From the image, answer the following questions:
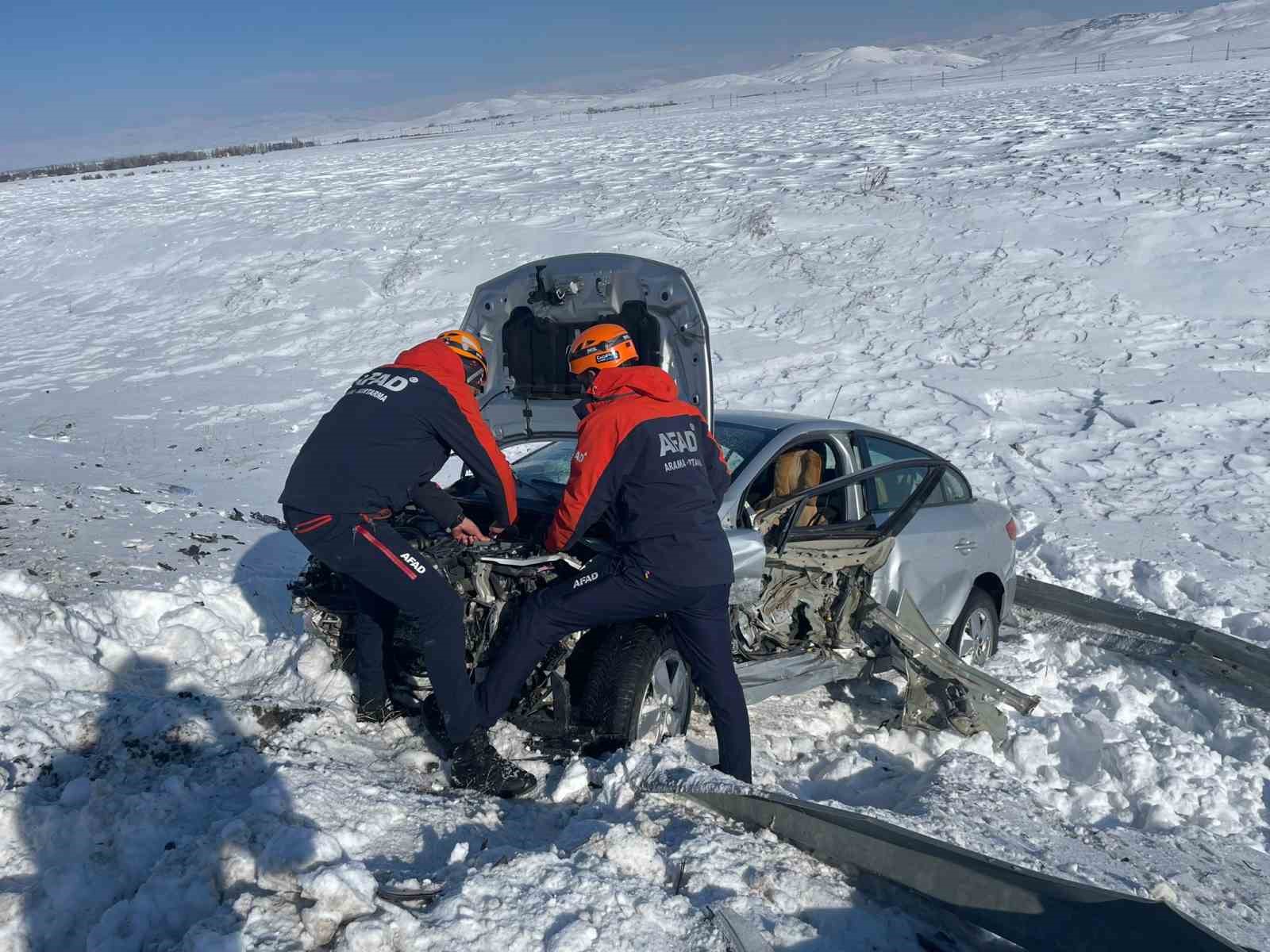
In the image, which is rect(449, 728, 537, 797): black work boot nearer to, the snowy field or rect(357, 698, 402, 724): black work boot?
the snowy field

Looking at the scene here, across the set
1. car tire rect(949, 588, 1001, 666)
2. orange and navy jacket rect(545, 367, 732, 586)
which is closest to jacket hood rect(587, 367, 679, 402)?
orange and navy jacket rect(545, 367, 732, 586)

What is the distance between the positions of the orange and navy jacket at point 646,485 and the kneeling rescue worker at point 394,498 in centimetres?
46

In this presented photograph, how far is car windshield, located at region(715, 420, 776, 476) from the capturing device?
511 centimetres

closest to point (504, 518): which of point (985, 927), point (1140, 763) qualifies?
point (985, 927)

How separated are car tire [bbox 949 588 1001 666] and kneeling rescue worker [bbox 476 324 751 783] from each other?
7.31 ft

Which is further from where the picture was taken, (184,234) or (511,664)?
(184,234)

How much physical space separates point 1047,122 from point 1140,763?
20.3m

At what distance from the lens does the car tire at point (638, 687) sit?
13.5ft

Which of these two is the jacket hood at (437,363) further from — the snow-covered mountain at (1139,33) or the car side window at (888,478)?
the snow-covered mountain at (1139,33)

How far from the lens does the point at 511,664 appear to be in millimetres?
4172

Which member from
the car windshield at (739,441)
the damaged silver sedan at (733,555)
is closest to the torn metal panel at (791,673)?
the damaged silver sedan at (733,555)

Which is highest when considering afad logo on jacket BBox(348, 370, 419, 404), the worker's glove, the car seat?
afad logo on jacket BBox(348, 370, 419, 404)

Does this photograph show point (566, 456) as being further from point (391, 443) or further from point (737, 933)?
point (737, 933)

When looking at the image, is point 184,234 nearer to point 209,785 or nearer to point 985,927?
point 209,785
